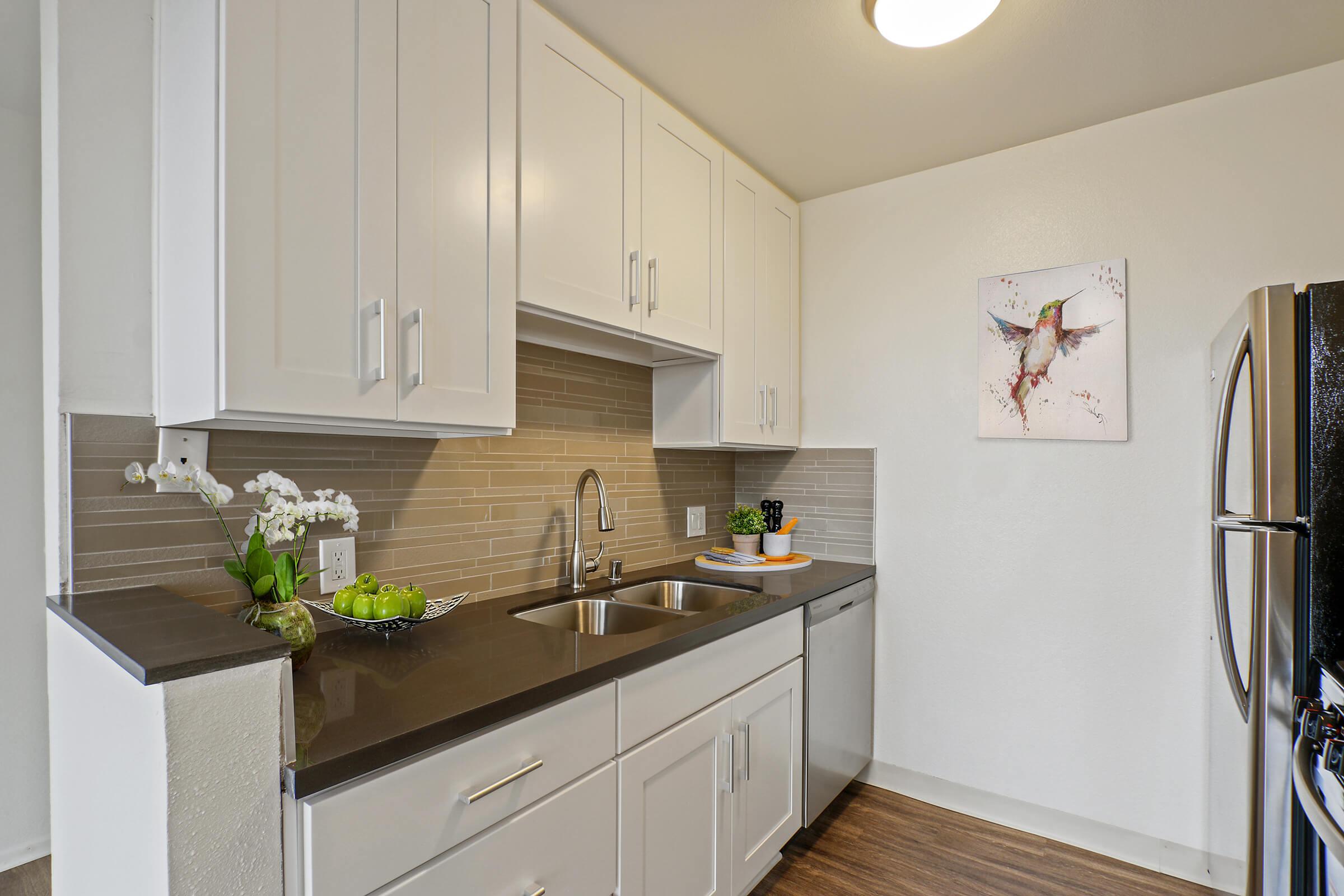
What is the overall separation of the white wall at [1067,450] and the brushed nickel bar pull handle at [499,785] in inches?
72.9

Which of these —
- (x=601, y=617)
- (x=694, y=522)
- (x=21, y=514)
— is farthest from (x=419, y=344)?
(x=21, y=514)

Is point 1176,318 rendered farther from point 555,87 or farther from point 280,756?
point 280,756

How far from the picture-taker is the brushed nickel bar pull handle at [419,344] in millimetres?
1337

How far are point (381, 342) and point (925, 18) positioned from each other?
1464 millimetres

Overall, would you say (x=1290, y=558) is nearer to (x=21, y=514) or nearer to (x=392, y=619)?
(x=392, y=619)

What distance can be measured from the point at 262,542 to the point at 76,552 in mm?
302

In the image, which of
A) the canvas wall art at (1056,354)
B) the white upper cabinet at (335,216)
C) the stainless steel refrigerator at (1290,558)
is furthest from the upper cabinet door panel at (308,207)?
the canvas wall art at (1056,354)

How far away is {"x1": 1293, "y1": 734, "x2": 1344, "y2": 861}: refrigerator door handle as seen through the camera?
1033 millimetres

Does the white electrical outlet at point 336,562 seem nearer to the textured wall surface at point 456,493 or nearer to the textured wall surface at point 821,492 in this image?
the textured wall surface at point 456,493

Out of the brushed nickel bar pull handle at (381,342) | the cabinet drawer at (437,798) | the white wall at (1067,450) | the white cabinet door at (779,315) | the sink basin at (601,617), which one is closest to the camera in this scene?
the cabinet drawer at (437,798)

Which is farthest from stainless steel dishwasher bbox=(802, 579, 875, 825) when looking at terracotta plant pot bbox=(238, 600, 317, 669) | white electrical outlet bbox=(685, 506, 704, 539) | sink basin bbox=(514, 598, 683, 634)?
terracotta plant pot bbox=(238, 600, 317, 669)

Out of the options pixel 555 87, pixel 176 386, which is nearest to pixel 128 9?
pixel 176 386

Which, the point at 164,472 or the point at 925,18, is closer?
the point at 164,472

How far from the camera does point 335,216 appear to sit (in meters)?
1.22
